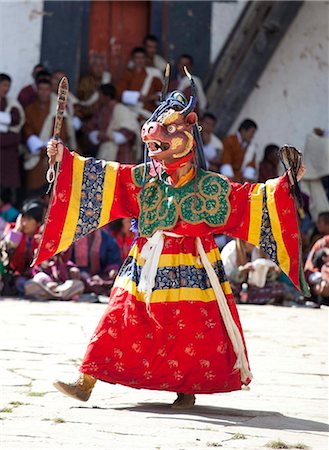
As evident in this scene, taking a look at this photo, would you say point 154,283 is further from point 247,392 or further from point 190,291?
point 247,392

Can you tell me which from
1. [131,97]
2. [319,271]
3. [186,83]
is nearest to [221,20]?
[186,83]

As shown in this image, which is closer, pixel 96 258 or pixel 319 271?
pixel 96 258

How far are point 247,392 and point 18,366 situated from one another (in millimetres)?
1291

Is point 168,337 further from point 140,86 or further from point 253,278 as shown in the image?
point 140,86

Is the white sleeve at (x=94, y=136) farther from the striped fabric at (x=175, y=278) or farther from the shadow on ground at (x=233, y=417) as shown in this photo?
the shadow on ground at (x=233, y=417)

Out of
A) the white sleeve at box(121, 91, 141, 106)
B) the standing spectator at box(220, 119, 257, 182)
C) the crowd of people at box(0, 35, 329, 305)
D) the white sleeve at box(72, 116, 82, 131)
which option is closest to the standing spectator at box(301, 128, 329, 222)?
the crowd of people at box(0, 35, 329, 305)

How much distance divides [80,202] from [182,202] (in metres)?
0.53

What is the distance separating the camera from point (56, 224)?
261 inches

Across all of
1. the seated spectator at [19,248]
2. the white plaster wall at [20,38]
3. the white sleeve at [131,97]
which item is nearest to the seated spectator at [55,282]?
the seated spectator at [19,248]

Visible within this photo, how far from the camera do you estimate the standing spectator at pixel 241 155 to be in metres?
14.1

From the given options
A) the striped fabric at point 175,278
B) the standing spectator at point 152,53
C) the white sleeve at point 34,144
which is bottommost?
the striped fabric at point 175,278

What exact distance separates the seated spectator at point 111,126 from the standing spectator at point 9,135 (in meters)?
0.89

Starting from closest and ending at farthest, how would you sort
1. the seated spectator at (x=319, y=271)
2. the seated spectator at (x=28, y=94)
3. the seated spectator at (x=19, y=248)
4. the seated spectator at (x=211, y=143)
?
the seated spectator at (x=19, y=248)
the seated spectator at (x=319, y=271)
the seated spectator at (x=28, y=94)
the seated spectator at (x=211, y=143)

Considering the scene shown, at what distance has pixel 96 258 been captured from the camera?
38.6 feet
